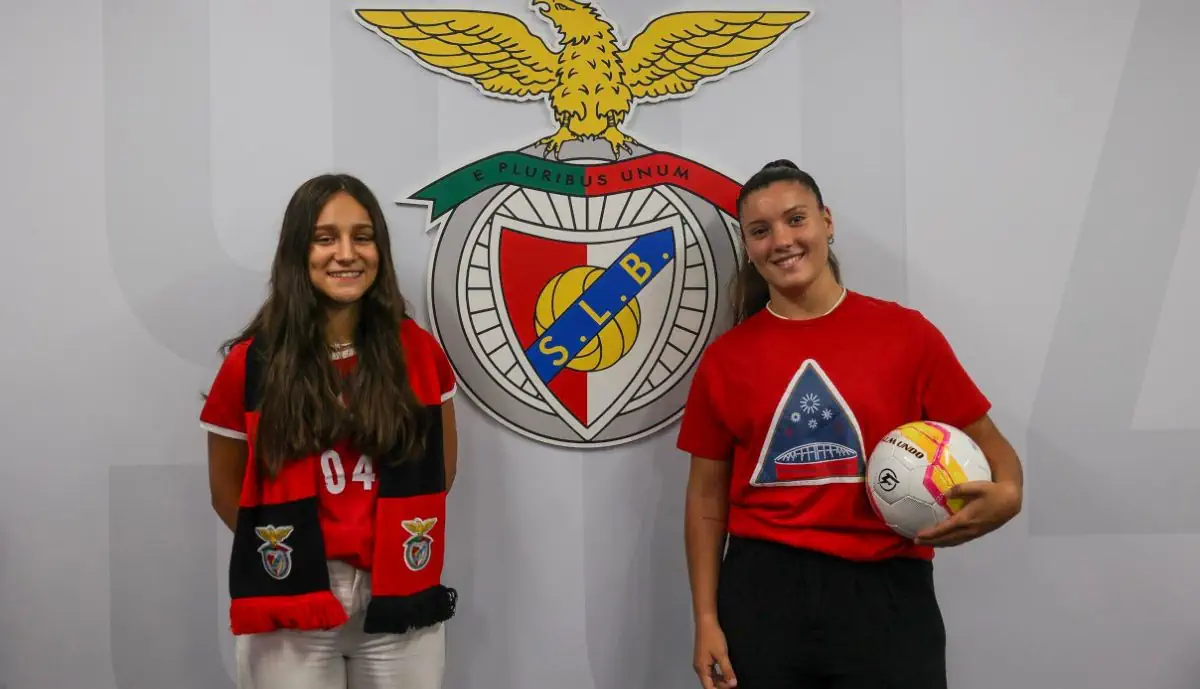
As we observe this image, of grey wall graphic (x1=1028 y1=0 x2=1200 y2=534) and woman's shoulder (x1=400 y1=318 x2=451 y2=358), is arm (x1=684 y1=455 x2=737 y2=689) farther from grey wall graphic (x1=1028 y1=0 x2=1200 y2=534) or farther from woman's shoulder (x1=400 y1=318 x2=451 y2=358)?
grey wall graphic (x1=1028 y1=0 x2=1200 y2=534)

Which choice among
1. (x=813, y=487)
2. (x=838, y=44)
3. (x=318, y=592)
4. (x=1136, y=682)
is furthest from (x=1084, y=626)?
(x=318, y=592)

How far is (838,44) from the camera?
70.7 inches

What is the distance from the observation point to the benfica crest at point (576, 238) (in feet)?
5.72

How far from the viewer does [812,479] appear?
53.2 inches

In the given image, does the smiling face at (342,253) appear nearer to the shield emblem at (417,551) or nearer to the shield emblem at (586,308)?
the shield emblem at (586,308)

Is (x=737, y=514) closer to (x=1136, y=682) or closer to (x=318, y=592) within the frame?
(x=318, y=592)

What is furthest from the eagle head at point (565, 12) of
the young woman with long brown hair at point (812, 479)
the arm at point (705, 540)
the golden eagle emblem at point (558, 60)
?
the arm at point (705, 540)

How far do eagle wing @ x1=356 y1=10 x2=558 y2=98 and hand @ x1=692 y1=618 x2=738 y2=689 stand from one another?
1200 millimetres

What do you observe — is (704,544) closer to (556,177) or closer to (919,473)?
(919,473)

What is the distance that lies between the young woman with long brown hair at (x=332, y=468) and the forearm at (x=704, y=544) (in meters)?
0.48

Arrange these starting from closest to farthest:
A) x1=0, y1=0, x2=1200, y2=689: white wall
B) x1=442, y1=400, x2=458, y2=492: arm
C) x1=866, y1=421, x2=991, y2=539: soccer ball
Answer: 1. x1=866, y1=421, x2=991, y2=539: soccer ball
2. x1=442, y1=400, x2=458, y2=492: arm
3. x1=0, y1=0, x2=1200, y2=689: white wall

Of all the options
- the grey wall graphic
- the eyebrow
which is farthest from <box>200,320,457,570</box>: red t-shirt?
the grey wall graphic

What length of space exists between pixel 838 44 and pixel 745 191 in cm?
57

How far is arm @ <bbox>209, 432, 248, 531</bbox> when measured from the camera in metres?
1.48
